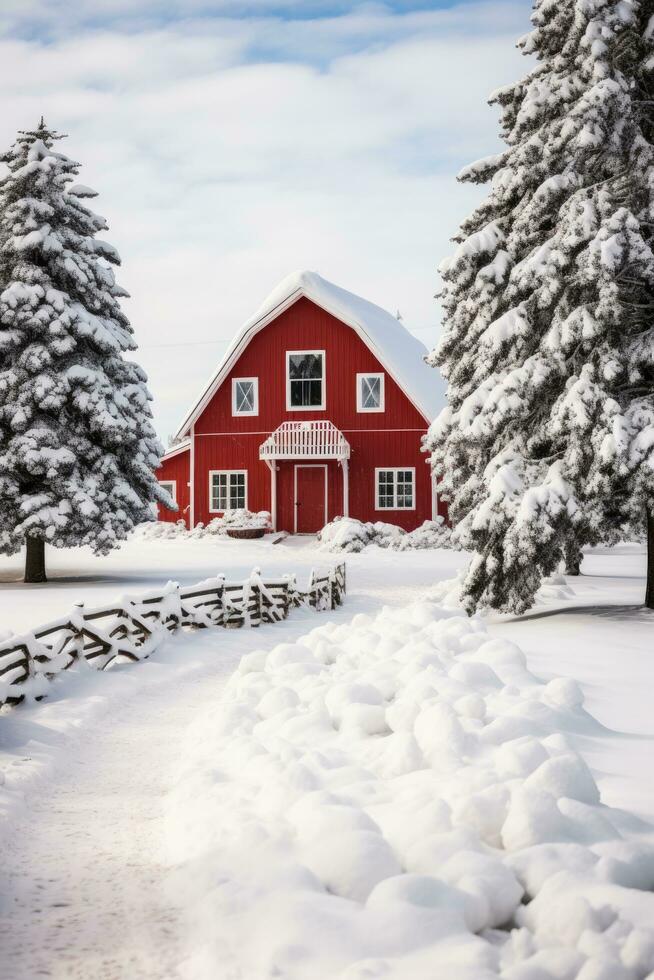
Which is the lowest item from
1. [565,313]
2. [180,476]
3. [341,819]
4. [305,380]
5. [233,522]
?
[341,819]

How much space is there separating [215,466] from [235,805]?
98.9ft

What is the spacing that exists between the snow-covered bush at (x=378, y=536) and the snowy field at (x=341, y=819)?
20.0 m

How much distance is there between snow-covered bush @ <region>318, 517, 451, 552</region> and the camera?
30694 millimetres

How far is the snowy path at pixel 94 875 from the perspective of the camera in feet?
13.5

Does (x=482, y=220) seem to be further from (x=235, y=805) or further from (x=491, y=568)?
(x=235, y=805)

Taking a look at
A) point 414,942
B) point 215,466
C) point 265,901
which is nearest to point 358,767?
point 265,901

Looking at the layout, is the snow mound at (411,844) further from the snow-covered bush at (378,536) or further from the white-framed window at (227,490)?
the white-framed window at (227,490)

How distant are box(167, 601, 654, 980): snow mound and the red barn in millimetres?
26033

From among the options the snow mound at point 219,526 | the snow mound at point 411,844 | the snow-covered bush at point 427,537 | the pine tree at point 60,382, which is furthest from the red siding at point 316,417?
the snow mound at point 411,844

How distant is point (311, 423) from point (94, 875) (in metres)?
29.1

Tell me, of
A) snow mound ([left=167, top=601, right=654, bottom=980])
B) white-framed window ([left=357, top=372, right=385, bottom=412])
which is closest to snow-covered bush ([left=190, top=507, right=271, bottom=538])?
white-framed window ([left=357, top=372, right=385, bottom=412])

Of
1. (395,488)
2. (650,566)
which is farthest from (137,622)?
(395,488)

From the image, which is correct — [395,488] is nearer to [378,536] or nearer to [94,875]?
[378,536]

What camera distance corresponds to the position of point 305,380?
34656 mm
